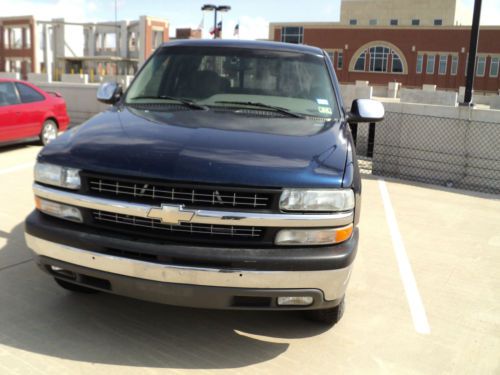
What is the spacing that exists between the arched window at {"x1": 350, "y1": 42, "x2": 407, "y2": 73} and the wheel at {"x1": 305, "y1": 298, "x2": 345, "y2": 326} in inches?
2406

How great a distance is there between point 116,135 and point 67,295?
1.40m

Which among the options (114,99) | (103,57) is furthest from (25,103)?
(103,57)

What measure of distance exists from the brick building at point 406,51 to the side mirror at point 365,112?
58.0 m

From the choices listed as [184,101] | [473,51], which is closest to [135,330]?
[184,101]

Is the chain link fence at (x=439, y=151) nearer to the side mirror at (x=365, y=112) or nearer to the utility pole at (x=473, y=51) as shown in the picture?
the utility pole at (x=473, y=51)

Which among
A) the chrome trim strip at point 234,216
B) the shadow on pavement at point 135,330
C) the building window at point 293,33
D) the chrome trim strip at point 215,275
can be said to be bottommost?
the shadow on pavement at point 135,330

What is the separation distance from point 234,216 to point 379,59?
6291 cm

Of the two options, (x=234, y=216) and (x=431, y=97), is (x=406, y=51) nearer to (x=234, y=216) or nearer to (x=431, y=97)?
(x=431, y=97)

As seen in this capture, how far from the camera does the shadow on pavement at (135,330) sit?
3.29m

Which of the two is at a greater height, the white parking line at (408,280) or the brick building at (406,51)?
the brick building at (406,51)

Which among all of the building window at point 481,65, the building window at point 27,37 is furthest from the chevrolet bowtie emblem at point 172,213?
the building window at point 27,37


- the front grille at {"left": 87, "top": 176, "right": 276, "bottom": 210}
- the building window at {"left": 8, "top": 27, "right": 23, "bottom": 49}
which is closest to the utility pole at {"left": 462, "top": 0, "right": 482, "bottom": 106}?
the front grille at {"left": 87, "top": 176, "right": 276, "bottom": 210}

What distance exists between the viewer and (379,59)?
2447 inches

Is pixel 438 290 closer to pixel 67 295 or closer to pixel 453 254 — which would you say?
pixel 453 254
